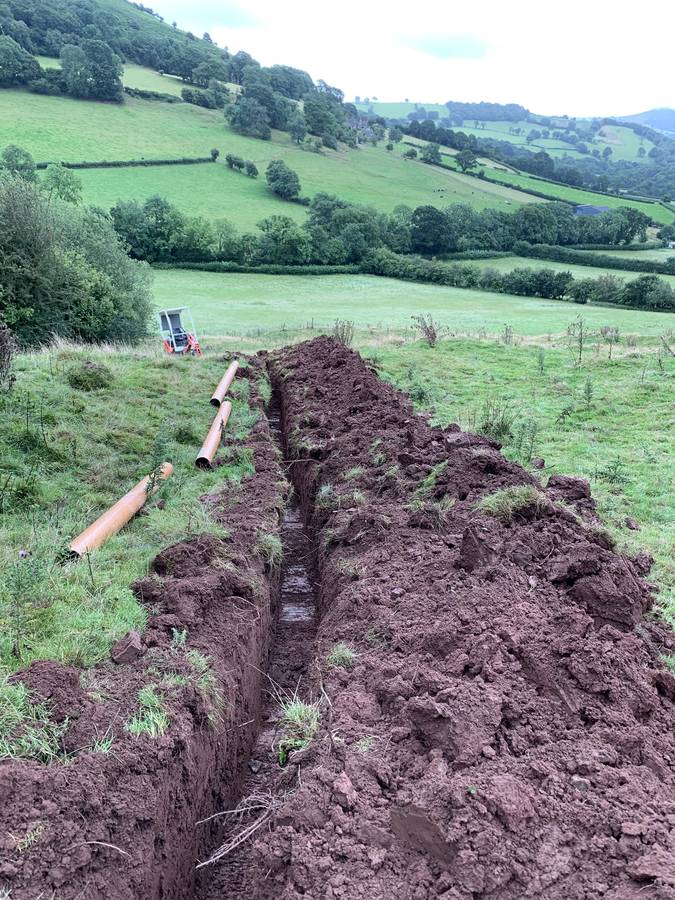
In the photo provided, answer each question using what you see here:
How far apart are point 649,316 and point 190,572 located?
43.5 metres

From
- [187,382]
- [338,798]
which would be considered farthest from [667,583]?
[187,382]

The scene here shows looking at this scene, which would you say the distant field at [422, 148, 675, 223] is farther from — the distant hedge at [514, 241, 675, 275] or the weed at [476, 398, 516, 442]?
the weed at [476, 398, 516, 442]

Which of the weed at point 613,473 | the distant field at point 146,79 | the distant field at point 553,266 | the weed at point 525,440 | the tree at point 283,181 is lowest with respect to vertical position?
the weed at point 525,440

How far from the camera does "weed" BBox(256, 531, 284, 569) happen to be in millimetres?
7875

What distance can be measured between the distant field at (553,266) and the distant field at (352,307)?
10219mm

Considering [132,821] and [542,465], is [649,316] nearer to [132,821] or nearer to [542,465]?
[542,465]

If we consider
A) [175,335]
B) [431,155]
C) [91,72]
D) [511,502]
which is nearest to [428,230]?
[431,155]

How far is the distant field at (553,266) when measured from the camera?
58.4m

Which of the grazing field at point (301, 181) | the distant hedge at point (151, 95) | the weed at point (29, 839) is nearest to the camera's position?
the weed at point (29, 839)

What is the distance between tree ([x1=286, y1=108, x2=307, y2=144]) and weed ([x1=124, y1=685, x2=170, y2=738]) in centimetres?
9940

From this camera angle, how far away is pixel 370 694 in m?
4.79

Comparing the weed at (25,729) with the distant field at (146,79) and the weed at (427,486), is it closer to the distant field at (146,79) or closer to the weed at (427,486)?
the weed at (427,486)

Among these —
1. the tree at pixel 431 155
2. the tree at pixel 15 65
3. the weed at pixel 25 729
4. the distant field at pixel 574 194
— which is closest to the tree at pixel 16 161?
the tree at pixel 15 65

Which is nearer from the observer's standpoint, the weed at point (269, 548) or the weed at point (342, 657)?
the weed at point (342, 657)
